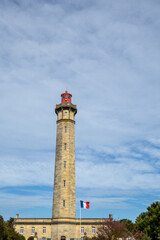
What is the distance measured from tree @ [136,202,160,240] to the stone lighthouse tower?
15.0 meters

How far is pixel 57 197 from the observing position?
176 feet

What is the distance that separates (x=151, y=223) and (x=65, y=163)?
21.5 metres

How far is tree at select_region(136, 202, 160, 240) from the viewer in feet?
136

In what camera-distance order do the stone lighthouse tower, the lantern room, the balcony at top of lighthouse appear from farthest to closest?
the lantern room
the balcony at top of lighthouse
the stone lighthouse tower

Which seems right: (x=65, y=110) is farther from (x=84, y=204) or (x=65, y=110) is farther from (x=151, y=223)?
(x=151, y=223)

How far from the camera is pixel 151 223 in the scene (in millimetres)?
42562

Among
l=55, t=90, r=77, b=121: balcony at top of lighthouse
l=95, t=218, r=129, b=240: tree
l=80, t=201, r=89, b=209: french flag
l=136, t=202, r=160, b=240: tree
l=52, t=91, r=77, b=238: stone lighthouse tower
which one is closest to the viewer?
l=95, t=218, r=129, b=240: tree

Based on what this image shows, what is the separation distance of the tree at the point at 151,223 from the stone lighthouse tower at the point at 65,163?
49.2 feet

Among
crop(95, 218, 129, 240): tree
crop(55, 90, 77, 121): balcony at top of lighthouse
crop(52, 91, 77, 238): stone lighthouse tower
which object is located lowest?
crop(95, 218, 129, 240): tree

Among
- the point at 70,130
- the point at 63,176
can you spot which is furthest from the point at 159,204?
the point at 70,130

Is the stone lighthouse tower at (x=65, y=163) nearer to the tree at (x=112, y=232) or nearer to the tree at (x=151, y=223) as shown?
the tree at (x=112, y=232)

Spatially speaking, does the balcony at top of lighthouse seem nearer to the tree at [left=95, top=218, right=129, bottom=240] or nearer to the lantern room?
the lantern room

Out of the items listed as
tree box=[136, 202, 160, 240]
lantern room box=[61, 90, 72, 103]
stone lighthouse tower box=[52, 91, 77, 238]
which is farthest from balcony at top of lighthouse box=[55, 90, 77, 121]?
tree box=[136, 202, 160, 240]

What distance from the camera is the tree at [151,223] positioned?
136 feet
